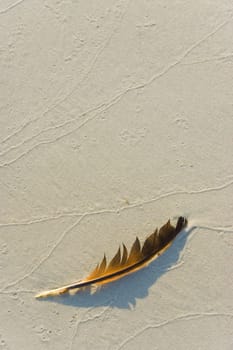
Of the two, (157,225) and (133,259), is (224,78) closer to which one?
(157,225)

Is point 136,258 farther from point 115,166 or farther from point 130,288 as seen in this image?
point 115,166

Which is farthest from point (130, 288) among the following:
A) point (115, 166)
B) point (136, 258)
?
point (115, 166)

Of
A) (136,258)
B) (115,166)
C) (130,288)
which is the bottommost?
(130,288)

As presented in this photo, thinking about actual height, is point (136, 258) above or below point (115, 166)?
below

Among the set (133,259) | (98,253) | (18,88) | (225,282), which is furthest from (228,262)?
(18,88)
